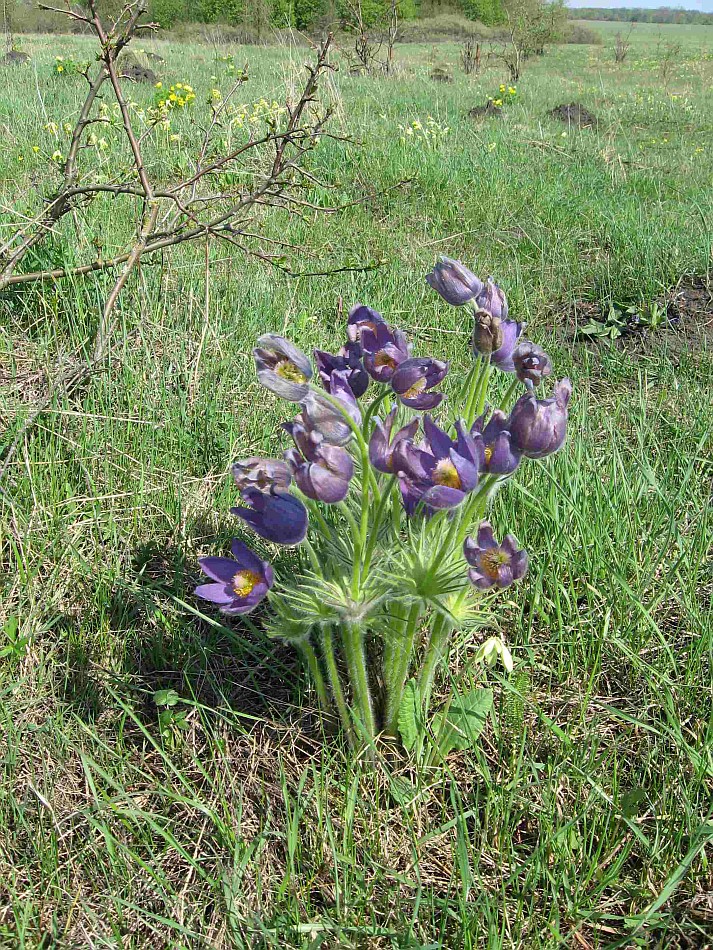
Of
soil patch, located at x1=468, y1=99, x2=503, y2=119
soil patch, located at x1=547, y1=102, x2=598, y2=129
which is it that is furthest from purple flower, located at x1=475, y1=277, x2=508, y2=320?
soil patch, located at x1=547, y1=102, x2=598, y2=129

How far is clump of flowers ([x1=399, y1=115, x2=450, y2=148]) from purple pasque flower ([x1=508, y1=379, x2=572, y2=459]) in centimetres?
425

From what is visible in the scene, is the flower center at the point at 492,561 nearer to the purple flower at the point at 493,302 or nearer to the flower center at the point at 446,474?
the flower center at the point at 446,474

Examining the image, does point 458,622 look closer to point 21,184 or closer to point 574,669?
point 574,669

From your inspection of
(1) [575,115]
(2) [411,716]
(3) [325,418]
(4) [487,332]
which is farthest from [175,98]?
(1) [575,115]

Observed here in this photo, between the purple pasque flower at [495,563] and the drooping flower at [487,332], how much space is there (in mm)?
334

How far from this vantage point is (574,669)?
59.1 inches

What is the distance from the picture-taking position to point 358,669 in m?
1.28

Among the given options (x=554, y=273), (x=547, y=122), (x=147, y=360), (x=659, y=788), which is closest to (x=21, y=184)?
(x=147, y=360)

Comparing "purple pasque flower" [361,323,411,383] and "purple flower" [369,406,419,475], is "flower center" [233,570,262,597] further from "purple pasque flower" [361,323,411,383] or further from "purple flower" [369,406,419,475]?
"purple pasque flower" [361,323,411,383]

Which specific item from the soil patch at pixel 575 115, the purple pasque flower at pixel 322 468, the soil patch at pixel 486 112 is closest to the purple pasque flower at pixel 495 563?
the purple pasque flower at pixel 322 468

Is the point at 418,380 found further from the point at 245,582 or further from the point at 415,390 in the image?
the point at 245,582

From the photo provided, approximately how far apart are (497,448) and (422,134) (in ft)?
15.4

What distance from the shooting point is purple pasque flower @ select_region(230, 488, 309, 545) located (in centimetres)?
108

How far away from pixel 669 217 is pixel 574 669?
3218 millimetres
